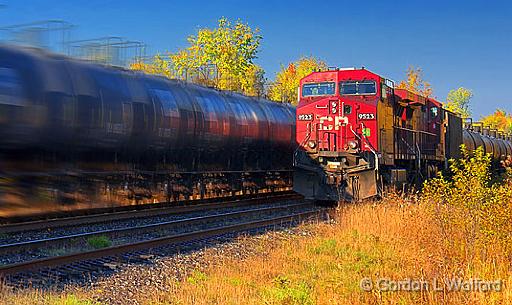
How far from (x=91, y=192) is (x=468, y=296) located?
35.7ft

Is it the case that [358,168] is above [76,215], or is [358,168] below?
above

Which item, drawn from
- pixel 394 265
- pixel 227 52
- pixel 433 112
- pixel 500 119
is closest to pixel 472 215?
pixel 394 265

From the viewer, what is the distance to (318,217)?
1526 cm

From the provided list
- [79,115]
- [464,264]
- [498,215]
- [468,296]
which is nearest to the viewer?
[468,296]

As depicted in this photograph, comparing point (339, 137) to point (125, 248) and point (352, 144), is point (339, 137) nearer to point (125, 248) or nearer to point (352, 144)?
point (352, 144)

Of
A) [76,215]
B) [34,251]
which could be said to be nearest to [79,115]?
[76,215]

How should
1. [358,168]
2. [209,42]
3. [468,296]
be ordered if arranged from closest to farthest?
[468,296]
[358,168]
[209,42]

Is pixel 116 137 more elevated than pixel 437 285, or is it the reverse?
pixel 116 137

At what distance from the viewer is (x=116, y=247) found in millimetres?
9641

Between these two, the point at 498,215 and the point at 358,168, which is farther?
the point at 358,168

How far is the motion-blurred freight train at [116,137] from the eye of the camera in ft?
39.3

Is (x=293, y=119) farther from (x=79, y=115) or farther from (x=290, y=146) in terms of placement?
(x=79, y=115)

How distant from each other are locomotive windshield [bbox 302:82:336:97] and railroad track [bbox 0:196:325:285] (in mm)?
5062

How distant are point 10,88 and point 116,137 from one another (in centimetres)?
373
